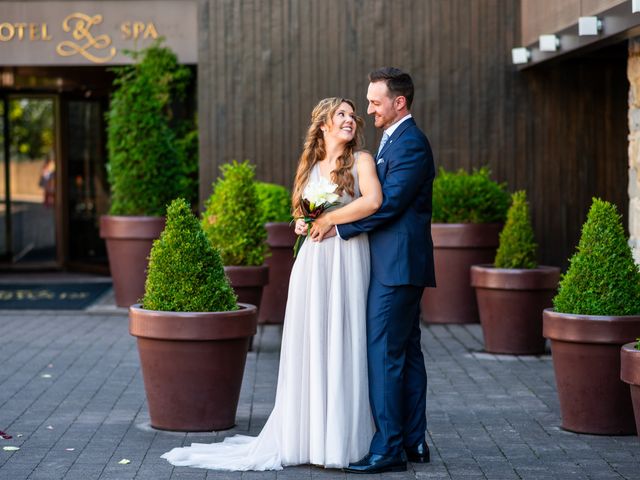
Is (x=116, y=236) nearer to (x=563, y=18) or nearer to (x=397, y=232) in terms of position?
(x=563, y=18)

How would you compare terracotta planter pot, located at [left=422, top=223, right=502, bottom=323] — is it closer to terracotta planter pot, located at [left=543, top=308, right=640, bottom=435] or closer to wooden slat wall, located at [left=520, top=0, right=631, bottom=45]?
wooden slat wall, located at [left=520, top=0, right=631, bottom=45]

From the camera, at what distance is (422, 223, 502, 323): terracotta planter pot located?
38.9ft

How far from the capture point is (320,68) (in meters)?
13.3

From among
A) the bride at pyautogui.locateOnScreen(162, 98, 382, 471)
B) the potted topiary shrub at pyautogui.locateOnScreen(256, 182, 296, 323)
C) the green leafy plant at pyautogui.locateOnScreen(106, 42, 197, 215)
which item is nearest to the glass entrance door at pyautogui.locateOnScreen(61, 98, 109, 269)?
the green leafy plant at pyautogui.locateOnScreen(106, 42, 197, 215)

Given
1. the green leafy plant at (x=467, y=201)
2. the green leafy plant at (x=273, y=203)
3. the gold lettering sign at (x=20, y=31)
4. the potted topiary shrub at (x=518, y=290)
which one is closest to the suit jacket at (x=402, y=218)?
the potted topiary shrub at (x=518, y=290)

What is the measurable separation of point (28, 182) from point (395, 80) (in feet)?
41.2

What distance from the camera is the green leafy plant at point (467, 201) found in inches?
472

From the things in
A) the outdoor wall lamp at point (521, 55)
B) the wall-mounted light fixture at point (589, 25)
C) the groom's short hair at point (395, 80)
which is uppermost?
the outdoor wall lamp at point (521, 55)

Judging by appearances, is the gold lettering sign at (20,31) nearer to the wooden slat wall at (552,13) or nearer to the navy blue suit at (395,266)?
the wooden slat wall at (552,13)

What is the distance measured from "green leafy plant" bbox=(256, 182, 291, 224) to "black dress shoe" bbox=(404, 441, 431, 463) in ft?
19.8

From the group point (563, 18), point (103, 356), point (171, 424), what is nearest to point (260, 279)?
point (103, 356)

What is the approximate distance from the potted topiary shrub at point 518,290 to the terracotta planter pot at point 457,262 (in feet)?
5.38

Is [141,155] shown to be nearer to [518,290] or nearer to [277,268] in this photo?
[277,268]

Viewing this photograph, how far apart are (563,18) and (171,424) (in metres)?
5.76
